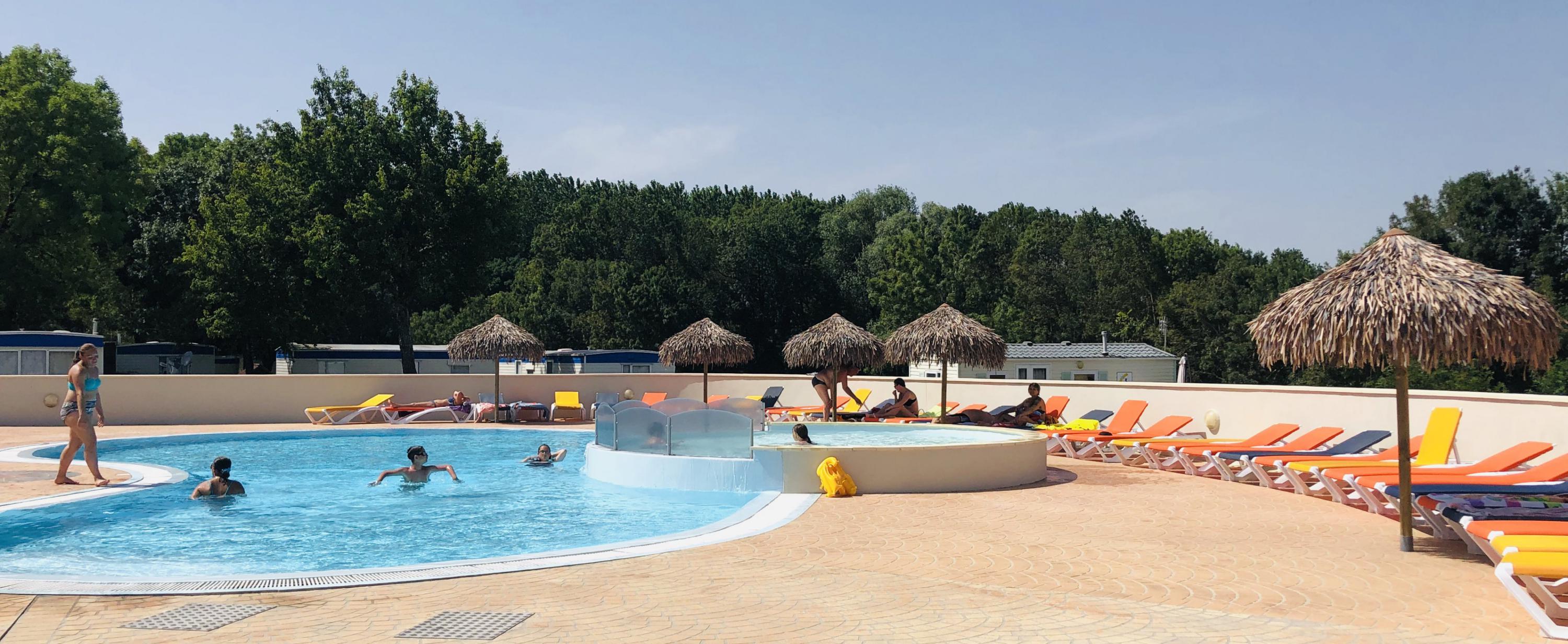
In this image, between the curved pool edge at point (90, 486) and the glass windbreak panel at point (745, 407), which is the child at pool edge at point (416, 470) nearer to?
the curved pool edge at point (90, 486)

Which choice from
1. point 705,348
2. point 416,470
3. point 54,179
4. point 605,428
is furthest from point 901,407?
point 54,179

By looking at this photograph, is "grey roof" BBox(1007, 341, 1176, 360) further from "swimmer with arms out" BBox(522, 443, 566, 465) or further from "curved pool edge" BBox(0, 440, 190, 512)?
"curved pool edge" BBox(0, 440, 190, 512)

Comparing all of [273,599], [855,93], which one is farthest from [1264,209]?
[273,599]

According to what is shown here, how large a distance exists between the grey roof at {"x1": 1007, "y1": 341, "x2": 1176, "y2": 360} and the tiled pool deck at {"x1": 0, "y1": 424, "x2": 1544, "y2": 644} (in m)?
27.3

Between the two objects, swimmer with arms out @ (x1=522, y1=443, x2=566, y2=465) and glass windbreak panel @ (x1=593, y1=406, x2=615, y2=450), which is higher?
glass windbreak panel @ (x1=593, y1=406, x2=615, y2=450)

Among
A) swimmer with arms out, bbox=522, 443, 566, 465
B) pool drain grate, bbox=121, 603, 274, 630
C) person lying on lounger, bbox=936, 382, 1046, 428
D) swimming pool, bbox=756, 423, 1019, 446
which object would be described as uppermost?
person lying on lounger, bbox=936, 382, 1046, 428

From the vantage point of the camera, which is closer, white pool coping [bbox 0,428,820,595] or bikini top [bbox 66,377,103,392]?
white pool coping [bbox 0,428,820,595]

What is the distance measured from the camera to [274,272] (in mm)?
37344

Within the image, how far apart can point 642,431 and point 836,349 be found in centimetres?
866

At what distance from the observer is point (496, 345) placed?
23.9 meters

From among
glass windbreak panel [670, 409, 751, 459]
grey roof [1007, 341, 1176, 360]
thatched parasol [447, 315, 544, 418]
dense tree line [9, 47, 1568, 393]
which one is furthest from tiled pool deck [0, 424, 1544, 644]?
grey roof [1007, 341, 1176, 360]

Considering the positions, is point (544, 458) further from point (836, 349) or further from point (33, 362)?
point (33, 362)

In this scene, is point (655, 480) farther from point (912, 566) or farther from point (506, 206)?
point (506, 206)

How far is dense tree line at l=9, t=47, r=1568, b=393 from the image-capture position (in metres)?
35.2
